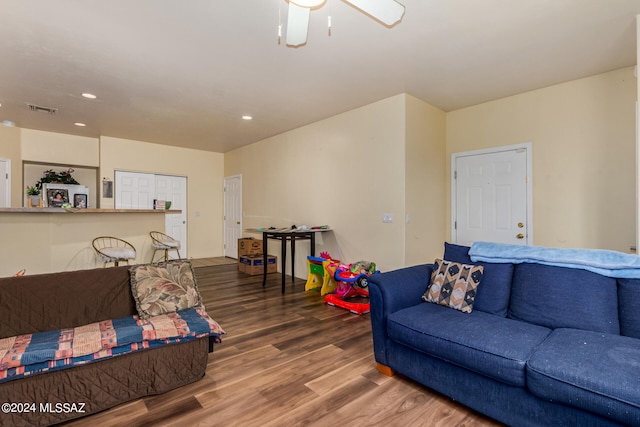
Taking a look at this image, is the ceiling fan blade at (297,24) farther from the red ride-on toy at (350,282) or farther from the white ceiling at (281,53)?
the red ride-on toy at (350,282)

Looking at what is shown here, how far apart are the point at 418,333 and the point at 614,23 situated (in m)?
2.83

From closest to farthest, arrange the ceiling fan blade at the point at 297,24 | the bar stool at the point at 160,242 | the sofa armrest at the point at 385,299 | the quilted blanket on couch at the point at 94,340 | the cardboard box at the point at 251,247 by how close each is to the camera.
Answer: the quilted blanket on couch at the point at 94,340
the ceiling fan blade at the point at 297,24
the sofa armrest at the point at 385,299
the bar stool at the point at 160,242
the cardboard box at the point at 251,247

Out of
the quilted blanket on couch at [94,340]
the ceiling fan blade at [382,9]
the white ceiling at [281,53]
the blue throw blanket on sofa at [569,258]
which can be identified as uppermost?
the white ceiling at [281,53]

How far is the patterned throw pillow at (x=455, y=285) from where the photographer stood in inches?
87.2

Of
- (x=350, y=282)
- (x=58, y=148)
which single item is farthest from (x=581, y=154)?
(x=58, y=148)

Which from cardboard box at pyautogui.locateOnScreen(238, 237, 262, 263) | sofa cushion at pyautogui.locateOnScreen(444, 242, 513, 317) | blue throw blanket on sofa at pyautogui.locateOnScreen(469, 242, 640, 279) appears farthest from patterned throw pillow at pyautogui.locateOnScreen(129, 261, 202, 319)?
cardboard box at pyautogui.locateOnScreen(238, 237, 262, 263)

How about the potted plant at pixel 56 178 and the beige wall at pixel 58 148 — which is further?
Answer: the potted plant at pixel 56 178

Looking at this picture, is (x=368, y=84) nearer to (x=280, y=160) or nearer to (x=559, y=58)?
(x=559, y=58)

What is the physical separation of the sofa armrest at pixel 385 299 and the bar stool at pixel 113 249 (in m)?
3.51

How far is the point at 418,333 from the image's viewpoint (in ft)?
6.33

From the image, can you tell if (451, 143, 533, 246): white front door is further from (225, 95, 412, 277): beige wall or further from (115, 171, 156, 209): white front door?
(115, 171, 156, 209): white front door

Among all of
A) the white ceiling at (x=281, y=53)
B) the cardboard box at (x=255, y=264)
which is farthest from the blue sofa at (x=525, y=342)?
the cardboard box at (x=255, y=264)

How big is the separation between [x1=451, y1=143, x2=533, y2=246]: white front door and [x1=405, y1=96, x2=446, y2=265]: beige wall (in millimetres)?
247

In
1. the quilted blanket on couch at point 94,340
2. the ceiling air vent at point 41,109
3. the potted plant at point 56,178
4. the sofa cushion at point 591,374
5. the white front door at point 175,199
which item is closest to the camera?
the sofa cushion at point 591,374
